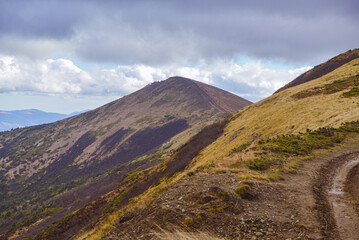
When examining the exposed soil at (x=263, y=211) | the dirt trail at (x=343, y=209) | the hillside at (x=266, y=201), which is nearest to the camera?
the dirt trail at (x=343, y=209)

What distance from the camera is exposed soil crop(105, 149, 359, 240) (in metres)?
8.55

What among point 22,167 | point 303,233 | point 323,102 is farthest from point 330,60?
point 22,167

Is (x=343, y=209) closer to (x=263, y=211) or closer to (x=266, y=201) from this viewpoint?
(x=266, y=201)

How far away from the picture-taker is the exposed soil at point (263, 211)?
8.55 meters

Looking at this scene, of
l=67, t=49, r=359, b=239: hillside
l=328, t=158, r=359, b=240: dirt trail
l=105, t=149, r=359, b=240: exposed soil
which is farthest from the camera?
l=67, t=49, r=359, b=239: hillside

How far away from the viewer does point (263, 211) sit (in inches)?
403

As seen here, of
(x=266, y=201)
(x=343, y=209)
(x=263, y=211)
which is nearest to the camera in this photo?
(x=343, y=209)

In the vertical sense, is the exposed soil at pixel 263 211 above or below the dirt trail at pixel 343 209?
above

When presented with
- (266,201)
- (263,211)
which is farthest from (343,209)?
(263,211)

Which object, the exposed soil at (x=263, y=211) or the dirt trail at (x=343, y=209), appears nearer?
the dirt trail at (x=343, y=209)

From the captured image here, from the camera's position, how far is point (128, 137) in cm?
18038

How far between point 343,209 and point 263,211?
151 inches

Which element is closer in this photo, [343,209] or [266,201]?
→ [343,209]

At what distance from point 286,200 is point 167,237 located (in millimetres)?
7440
